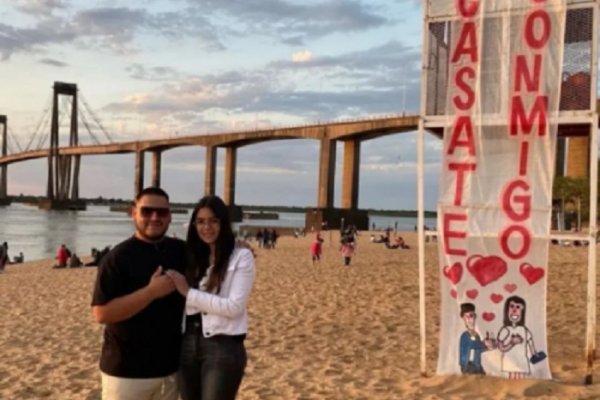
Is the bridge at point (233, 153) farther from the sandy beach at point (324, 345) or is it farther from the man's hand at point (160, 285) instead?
the man's hand at point (160, 285)

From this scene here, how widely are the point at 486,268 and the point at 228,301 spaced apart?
290cm

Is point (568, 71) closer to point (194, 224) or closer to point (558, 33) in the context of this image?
point (558, 33)

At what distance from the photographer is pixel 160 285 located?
2.38m

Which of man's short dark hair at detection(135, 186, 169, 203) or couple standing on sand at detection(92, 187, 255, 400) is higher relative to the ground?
man's short dark hair at detection(135, 186, 169, 203)

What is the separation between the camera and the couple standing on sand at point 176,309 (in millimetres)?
2436

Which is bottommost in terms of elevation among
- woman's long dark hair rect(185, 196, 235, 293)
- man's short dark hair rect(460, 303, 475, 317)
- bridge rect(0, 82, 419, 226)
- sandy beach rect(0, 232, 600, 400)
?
sandy beach rect(0, 232, 600, 400)

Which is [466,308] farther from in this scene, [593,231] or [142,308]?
[142,308]

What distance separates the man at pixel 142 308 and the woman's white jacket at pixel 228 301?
4.1 inches

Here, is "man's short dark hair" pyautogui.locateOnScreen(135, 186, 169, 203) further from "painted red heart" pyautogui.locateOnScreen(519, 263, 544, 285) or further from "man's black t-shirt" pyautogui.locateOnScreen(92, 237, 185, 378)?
"painted red heart" pyautogui.locateOnScreen(519, 263, 544, 285)

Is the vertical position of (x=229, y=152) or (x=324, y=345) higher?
(x=229, y=152)

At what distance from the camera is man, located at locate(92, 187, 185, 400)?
2.41 meters

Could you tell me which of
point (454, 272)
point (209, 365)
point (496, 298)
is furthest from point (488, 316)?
point (209, 365)

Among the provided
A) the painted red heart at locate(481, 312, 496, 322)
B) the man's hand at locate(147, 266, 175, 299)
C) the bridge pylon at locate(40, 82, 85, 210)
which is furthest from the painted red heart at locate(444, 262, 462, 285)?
the bridge pylon at locate(40, 82, 85, 210)

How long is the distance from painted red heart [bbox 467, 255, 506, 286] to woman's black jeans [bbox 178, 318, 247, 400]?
9.09 ft
